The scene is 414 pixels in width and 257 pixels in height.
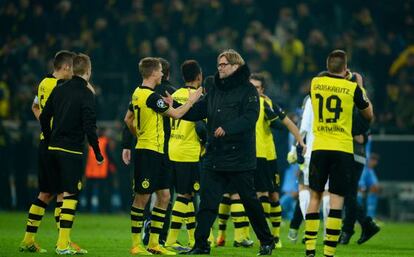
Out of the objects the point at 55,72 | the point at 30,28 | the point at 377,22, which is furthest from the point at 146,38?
the point at 55,72

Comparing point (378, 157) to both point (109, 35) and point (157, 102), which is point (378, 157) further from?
point (157, 102)

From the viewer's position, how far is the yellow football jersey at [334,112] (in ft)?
43.8

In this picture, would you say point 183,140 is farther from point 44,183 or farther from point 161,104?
point 44,183

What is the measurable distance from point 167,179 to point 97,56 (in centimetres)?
1434

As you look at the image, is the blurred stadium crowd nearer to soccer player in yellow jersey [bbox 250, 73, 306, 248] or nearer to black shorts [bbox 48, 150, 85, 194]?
soccer player in yellow jersey [bbox 250, 73, 306, 248]

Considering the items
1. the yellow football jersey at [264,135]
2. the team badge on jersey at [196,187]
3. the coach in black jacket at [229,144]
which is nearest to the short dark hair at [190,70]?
the coach in black jacket at [229,144]

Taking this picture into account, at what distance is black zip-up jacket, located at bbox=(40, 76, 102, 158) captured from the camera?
14.1 metres

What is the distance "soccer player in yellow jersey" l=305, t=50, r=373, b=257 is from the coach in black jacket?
970mm

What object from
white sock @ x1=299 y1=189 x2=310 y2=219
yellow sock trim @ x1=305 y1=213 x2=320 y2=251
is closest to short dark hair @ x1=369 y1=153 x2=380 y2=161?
white sock @ x1=299 y1=189 x2=310 y2=219

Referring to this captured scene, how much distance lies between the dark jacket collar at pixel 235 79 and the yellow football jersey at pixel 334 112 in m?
1.07

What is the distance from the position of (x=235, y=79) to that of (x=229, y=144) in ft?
2.75

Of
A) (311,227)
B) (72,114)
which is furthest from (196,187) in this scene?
(311,227)

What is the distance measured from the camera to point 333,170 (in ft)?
43.9

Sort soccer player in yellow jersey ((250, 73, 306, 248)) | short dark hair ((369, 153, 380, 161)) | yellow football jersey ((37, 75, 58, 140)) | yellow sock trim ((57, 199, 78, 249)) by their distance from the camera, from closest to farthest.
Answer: yellow sock trim ((57, 199, 78, 249)) → yellow football jersey ((37, 75, 58, 140)) → soccer player in yellow jersey ((250, 73, 306, 248)) → short dark hair ((369, 153, 380, 161))
